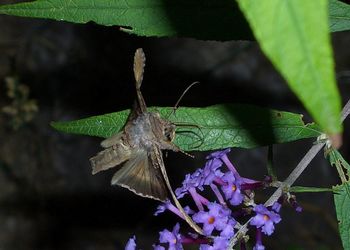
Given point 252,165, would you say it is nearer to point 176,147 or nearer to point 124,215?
point 124,215

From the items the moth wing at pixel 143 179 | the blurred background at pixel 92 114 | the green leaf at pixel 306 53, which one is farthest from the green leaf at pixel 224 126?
the blurred background at pixel 92 114

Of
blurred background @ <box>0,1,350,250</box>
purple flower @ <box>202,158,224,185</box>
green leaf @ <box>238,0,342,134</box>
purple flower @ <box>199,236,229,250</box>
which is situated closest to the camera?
green leaf @ <box>238,0,342,134</box>

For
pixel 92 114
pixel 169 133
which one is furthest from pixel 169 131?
pixel 92 114

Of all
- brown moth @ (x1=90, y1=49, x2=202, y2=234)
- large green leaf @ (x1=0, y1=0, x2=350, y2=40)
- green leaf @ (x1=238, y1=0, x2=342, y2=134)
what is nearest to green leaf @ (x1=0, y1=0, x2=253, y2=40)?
large green leaf @ (x1=0, y1=0, x2=350, y2=40)

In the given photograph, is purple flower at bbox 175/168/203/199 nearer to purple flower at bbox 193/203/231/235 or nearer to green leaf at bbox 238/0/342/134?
purple flower at bbox 193/203/231/235

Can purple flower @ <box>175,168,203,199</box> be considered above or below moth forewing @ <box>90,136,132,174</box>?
below

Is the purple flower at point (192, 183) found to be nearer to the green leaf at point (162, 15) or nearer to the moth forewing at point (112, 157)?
the moth forewing at point (112, 157)

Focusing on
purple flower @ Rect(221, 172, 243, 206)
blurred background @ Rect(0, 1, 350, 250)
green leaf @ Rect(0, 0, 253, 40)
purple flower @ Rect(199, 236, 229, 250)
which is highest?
blurred background @ Rect(0, 1, 350, 250)

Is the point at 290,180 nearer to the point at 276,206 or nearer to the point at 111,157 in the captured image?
the point at 276,206
